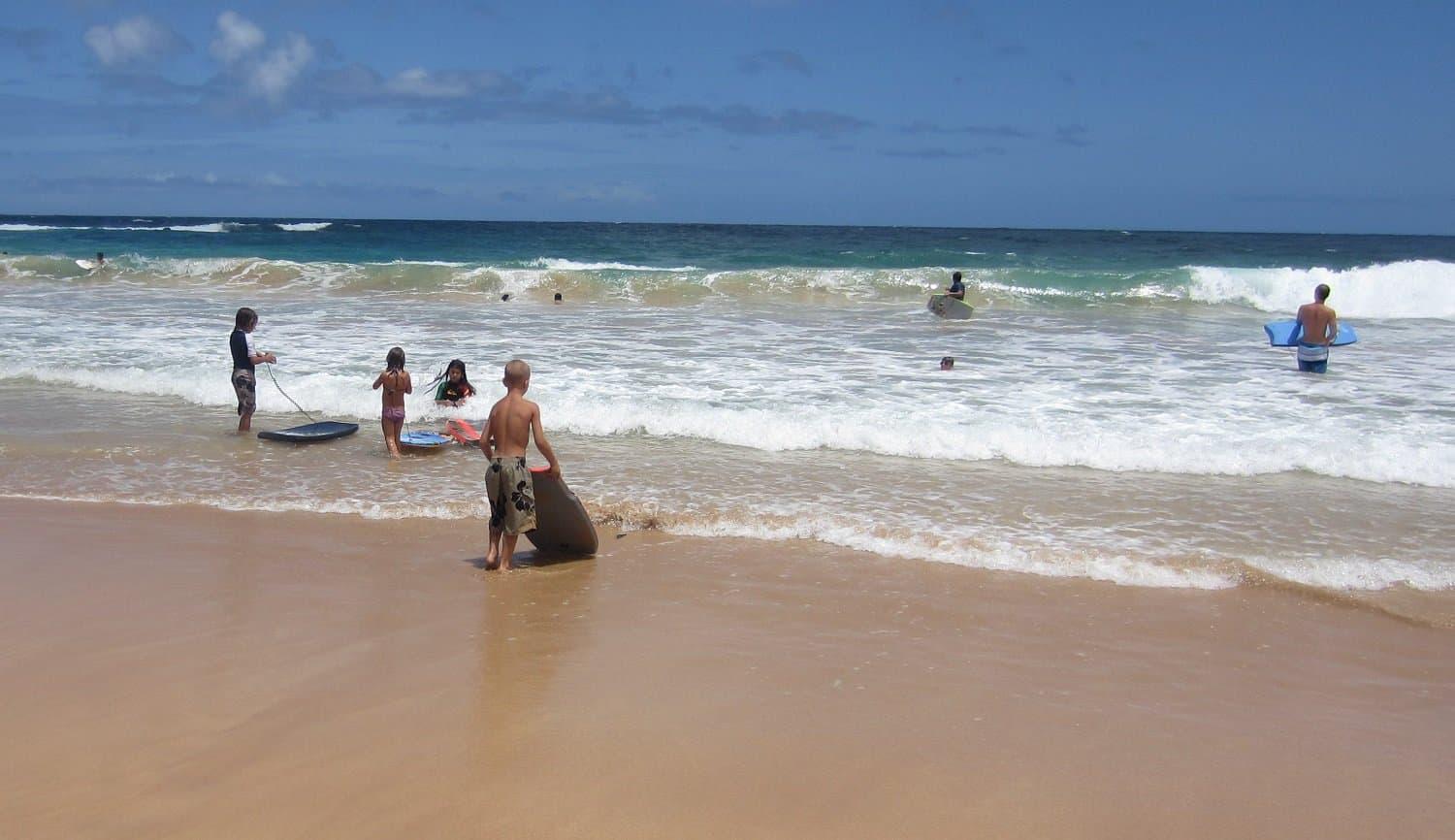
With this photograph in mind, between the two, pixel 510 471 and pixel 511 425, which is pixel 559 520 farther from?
pixel 511 425

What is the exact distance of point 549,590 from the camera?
Answer: 5.79 metres

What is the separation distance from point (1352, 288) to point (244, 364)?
25206 millimetres

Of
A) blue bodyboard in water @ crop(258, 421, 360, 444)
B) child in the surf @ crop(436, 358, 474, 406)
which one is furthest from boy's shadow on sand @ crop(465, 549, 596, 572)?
child in the surf @ crop(436, 358, 474, 406)

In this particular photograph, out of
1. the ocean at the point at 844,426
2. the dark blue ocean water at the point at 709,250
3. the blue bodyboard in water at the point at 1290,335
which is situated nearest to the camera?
the ocean at the point at 844,426

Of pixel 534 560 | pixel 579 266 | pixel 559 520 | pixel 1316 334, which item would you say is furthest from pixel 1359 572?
pixel 579 266

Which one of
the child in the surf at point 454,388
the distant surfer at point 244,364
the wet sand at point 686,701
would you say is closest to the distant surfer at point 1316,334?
the wet sand at point 686,701

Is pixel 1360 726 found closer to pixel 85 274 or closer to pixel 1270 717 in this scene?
pixel 1270 717

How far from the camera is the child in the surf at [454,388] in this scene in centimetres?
1095

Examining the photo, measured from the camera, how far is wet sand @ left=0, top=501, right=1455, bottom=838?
352 cm

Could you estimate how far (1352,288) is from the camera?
25.8 meters

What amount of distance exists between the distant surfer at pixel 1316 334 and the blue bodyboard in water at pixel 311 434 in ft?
37.0

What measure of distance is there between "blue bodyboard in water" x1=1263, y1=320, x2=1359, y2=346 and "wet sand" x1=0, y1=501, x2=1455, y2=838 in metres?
9.93

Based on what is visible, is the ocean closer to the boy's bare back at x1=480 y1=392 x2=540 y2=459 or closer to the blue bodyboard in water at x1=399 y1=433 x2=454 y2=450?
the blue bodyboard in water at x1=399 y1=433 x2=454 y2=450

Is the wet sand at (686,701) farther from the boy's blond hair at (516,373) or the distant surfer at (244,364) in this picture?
the distant surfer at (244,364)
